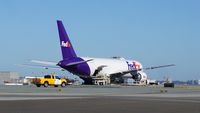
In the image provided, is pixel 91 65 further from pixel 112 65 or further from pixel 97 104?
pixel 97 104

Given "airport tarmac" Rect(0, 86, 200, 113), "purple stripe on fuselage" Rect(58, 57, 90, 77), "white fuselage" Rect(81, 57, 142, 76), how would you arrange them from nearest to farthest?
"airport tarmac" Rect(0, 86, 200, 113), "purple stripe on fuselage" Rect(58, 57, 90, 77), "white fuselage" Rect(81, 57, 142, 76)

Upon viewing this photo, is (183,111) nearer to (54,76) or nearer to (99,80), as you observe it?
(54,76)

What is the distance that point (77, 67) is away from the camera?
96438mm

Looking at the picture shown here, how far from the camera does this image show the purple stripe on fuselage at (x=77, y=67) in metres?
93.2

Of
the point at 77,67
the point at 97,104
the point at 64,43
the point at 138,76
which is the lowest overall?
the point at 97,104

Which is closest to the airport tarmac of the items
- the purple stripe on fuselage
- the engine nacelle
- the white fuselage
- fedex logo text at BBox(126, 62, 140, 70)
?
the purple stripe on fuselage

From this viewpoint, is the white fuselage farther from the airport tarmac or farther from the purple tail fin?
the airport tarmac

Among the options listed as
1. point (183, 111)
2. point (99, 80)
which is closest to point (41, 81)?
point (99, 80)

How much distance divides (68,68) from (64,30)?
7272mm

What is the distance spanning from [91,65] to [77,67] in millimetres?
5578

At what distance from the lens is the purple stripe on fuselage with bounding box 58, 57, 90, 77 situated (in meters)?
93.2

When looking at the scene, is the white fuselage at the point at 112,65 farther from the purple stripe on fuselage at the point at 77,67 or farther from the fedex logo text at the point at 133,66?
the purple stripe on fuselage at the point at 77,67

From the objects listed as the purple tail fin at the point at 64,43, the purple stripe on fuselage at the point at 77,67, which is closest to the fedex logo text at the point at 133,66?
the purple stripe on fuselage at the point at 77,67

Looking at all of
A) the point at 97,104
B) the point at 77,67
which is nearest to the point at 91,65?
the point at 77,67
